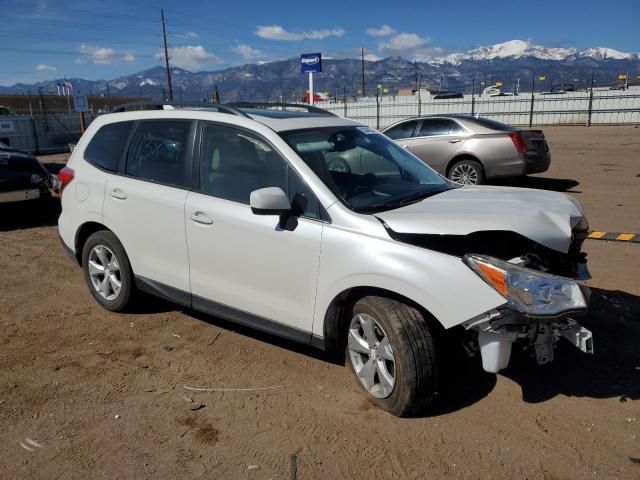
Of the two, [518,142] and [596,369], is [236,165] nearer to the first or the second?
[596,369]

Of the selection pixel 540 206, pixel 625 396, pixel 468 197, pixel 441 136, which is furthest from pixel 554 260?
pixel 441 136

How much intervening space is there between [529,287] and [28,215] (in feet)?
30.1

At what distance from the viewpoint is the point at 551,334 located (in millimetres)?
3098

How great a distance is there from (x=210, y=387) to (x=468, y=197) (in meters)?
2.21

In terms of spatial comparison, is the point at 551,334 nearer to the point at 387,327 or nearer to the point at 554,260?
the point at 554,260

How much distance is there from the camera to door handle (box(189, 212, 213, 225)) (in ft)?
13.1

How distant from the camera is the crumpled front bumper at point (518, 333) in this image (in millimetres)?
2926

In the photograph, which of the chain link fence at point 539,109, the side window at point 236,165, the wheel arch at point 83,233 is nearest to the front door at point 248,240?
the side window at point 236,165

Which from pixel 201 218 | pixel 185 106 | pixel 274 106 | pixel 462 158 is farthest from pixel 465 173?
pixel 201 218

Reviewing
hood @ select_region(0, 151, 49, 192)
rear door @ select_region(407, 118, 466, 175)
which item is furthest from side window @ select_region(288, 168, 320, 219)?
rear door @ select_region(407, 118, 466, 175)

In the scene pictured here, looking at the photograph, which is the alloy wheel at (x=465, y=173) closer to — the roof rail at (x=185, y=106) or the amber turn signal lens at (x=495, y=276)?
the roof rail at (x=185, y=106)

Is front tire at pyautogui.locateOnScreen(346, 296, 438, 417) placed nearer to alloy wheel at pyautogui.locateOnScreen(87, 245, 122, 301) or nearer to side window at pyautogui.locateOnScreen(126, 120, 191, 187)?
side window at pyautogui.locateOnScreen(126, 120, 191, 187)

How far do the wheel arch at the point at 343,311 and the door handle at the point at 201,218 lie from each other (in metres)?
1.14

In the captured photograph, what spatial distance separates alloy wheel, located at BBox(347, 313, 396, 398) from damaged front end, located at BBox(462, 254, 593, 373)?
0.55 m
